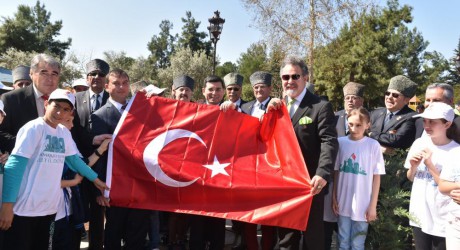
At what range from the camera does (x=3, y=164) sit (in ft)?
10.5

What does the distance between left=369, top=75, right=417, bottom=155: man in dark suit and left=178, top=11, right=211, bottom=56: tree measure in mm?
62034

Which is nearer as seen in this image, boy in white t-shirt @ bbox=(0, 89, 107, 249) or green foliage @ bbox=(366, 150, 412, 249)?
boy in white t-shirt @ bbox=(0, 89, 107, 249)

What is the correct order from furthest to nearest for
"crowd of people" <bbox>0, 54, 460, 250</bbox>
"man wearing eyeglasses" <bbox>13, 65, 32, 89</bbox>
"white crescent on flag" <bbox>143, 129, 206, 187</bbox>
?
"man wearing eyeglasses" <bbox>13, 65, 32, 89</bbox> → "white crescent on flag" <bbox>143, 129, 206, 187</bbox> → "crowd of people" <bbox>0, 54, 460, 250</bbox>

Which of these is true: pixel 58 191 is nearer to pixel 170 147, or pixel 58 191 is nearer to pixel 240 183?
pixel 170 147

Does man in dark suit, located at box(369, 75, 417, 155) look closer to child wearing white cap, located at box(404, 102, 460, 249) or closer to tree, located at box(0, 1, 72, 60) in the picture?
child wearing white cap, located at box(404, 102, 460, 249)

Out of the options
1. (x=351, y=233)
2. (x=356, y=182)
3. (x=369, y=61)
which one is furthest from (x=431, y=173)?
(x=369, y=61)

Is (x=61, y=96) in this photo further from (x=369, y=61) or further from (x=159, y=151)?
(x=369, y=61)

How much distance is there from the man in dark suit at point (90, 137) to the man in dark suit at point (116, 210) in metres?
0.16

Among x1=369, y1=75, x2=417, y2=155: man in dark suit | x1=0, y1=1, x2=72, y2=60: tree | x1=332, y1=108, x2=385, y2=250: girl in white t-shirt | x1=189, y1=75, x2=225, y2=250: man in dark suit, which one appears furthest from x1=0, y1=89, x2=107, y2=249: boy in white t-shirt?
x1=0, y1=1, x2=72, y2=60: tree

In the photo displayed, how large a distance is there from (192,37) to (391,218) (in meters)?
66.4

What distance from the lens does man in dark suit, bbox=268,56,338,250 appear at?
148 inches

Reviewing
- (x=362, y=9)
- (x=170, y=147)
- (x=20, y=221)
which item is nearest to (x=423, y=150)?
(x=170, y=147)

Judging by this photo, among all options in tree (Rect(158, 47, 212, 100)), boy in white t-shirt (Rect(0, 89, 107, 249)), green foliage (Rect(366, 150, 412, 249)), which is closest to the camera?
boy in white t-shirt (Rect(0, 89, 107, 249))

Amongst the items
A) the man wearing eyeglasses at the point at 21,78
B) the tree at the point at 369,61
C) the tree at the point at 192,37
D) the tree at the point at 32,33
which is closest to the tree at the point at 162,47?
the tree at the point at 192,37
